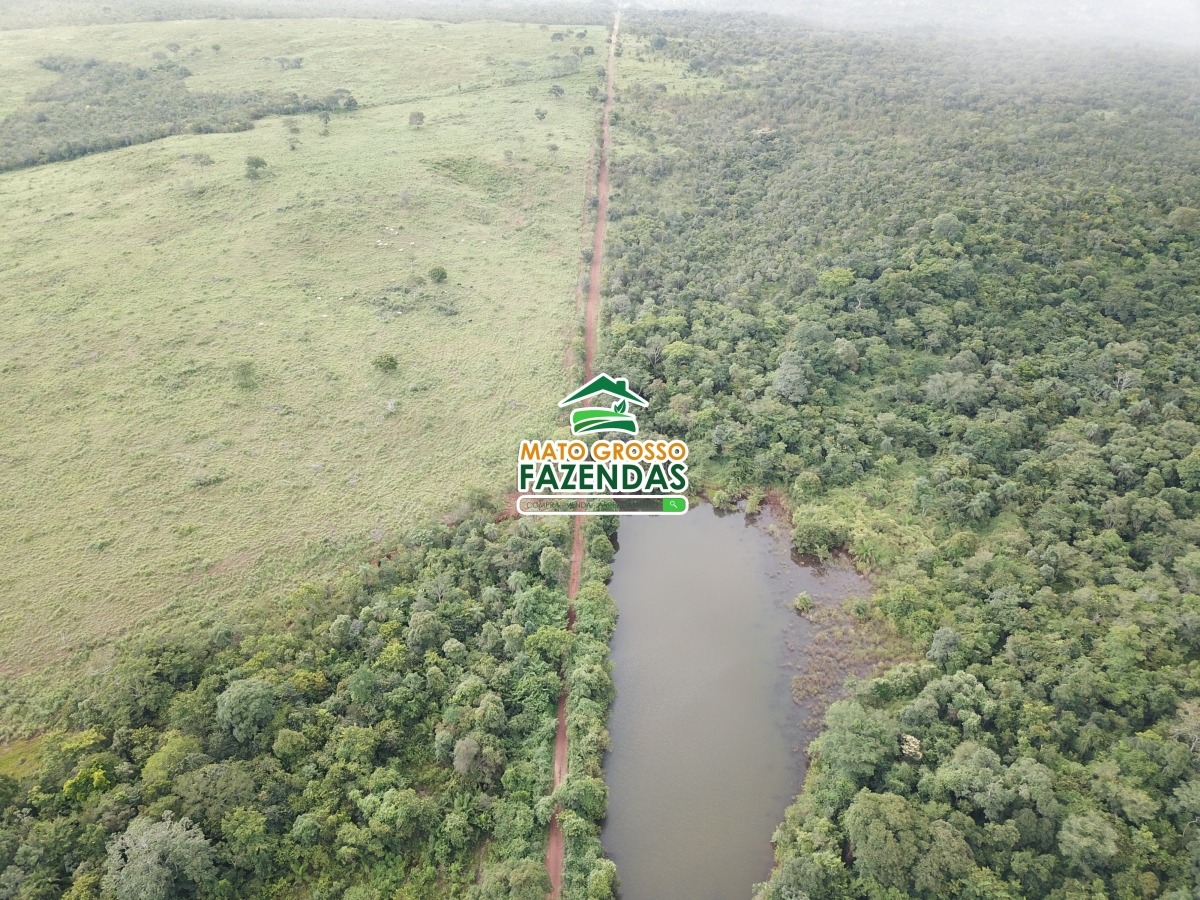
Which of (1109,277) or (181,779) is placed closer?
(181,779)

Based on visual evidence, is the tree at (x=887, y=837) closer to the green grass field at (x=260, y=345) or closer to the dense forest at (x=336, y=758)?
the dense forest at (x=336, y=758)

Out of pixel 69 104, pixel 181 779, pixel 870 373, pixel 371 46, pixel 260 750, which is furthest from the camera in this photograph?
pixel 371 46

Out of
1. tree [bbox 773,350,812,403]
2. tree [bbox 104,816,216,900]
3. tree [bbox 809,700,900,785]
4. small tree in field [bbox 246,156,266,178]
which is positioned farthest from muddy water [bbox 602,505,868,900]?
small tree in field [bbox 246,156,266,178]

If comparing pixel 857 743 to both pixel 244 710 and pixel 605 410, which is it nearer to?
pixel 244 710

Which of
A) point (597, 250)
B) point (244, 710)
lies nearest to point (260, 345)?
point (244, 710)

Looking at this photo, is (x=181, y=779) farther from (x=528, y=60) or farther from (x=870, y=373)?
(x=528, y=60)

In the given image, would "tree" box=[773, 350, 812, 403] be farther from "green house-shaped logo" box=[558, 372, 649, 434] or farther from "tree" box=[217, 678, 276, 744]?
"tree" box=[217, 678, 276, 744]

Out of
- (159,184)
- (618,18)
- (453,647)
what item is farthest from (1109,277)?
(618,18)
